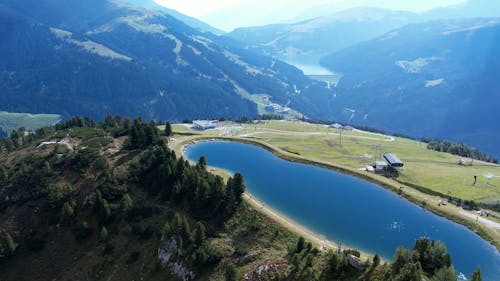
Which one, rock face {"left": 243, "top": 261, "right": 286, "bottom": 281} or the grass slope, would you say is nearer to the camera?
rock face {"left": 243, "top": 261, "right": 286, "bottom": 281}

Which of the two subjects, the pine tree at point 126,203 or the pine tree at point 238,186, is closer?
the pine tree at point 238,186

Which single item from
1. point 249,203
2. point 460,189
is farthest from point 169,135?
point 460,189

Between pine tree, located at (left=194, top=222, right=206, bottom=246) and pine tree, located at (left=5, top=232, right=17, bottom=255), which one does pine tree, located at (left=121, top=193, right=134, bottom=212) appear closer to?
pine tree, located at (left=194, top=222, right=206, bottom=246)

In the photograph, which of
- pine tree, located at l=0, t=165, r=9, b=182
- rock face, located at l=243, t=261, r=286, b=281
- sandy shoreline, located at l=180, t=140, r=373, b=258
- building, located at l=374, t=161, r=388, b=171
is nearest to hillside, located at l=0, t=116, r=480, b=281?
rock face, located at l=243, t=261, r=286, b=281

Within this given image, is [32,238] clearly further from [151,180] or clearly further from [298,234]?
[298,234]

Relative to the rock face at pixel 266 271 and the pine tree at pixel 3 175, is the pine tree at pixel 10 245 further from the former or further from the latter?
the rock face at pixel 266 271

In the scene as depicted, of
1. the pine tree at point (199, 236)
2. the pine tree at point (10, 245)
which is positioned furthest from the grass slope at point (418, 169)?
the pine tree at point (10, 245)
